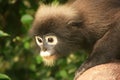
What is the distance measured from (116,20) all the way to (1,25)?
110 centimetres

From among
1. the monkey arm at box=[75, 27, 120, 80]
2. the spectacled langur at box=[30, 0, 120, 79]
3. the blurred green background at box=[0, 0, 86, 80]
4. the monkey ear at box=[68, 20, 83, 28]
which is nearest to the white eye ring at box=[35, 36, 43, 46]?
the spectacled langur at box=[30, 0, 120, 79]

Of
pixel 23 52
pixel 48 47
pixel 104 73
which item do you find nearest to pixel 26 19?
pixel 48 47

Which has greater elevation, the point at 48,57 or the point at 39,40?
the point at 39,40

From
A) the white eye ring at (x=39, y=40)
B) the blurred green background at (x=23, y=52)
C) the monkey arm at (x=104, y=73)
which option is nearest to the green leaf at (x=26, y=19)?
the blurred green background at (x=23, y=52)

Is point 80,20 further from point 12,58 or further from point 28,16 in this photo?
point 12,58

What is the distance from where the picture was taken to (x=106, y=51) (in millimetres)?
4609

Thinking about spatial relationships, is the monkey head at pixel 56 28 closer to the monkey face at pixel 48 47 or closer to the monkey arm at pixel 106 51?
the monkey face at pixel 48 47

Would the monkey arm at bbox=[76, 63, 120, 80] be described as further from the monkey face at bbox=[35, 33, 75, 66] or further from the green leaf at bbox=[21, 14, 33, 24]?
the green leaf at bbox=[21, 14, 33, 24]

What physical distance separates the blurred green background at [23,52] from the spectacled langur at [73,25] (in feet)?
0.39

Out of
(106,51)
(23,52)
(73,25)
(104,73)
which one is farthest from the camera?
(23,52)

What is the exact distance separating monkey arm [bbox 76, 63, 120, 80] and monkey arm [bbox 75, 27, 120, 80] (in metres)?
0.39

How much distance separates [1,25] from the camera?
5227 mm

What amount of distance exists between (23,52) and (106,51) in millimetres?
1543

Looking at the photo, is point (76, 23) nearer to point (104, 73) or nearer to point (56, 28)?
point (56, 28)
